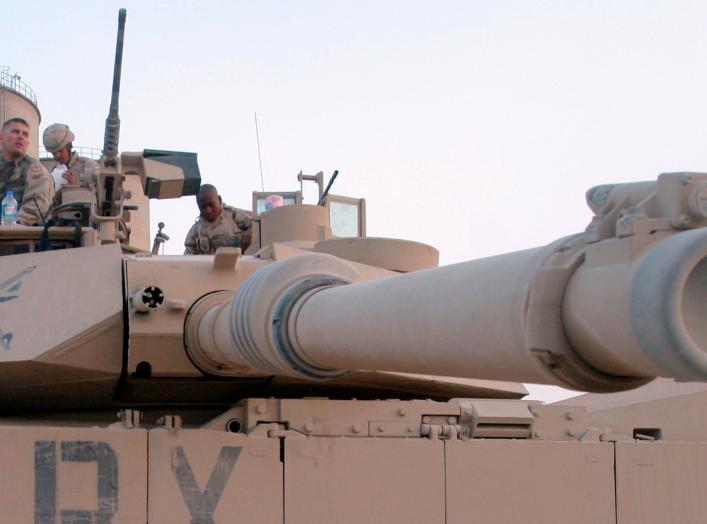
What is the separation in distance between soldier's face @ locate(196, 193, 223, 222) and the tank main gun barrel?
5.20 meters

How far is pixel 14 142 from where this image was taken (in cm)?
824

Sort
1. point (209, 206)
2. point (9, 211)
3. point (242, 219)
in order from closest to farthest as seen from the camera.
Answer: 1. point (9, 211)
2. point (209, 206)
3. point (242, 219)

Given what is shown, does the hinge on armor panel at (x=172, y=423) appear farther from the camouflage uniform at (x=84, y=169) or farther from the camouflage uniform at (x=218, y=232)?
the camouflage uniform at (x=218, y=232)

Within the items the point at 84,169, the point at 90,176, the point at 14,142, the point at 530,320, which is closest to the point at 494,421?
the point at 90,176

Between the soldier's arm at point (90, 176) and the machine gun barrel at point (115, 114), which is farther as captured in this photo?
the soldier's arm at point (90, 176)

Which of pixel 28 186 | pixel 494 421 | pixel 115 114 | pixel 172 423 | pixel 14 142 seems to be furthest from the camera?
pixel 14 142

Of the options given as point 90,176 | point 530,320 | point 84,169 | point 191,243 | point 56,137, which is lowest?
point 530,320

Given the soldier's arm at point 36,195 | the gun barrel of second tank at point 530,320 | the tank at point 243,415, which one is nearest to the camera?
the gun barrel of second tank at point 530,320

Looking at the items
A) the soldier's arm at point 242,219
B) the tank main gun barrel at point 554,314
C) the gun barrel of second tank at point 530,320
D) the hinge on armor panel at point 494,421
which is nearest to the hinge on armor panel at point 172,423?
the hinge on armor panel at point 494,421

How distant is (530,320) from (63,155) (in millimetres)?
7078

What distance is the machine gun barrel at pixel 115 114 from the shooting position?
7.57 meters

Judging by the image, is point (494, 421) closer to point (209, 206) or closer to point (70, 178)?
point (209, 206)

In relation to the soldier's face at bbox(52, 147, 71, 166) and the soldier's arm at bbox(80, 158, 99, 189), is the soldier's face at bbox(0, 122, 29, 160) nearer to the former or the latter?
the soldier's arm at bbox(80, 158, 99, 189)

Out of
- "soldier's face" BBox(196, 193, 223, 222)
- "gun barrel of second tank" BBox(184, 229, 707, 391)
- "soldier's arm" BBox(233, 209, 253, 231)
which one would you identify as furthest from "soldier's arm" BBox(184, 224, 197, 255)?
"gun barrel of second tank" BBox(184, 229, 707, 391)
